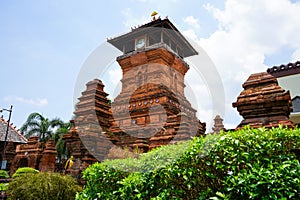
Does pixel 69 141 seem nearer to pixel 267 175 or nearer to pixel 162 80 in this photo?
pixel 267 175

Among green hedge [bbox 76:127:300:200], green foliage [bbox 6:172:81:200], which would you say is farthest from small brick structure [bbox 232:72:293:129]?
green foliage [bbox 6:172:81:200]

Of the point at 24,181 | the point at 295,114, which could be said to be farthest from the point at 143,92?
the point at 24,181

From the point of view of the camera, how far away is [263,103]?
4.32m

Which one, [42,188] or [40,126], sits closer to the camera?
[42,188]

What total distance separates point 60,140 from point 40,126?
631 centimetres

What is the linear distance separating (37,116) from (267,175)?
31.0m

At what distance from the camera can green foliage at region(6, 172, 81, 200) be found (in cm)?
528

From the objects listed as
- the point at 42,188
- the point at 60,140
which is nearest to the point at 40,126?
the point at 60,140

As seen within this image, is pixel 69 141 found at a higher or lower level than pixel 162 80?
lower

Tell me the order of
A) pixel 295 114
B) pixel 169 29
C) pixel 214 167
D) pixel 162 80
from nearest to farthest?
1. pixel 214 167
2. pixel 295 114
3. pixel 162 80
4. pixel 169 29

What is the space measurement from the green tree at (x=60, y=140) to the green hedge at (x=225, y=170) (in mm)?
22340

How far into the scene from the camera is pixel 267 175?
236 cm

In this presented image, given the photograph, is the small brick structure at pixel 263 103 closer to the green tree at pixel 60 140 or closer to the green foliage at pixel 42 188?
the green foliage at pixel 42 188

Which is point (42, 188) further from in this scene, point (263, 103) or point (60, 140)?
point (60, 140)
